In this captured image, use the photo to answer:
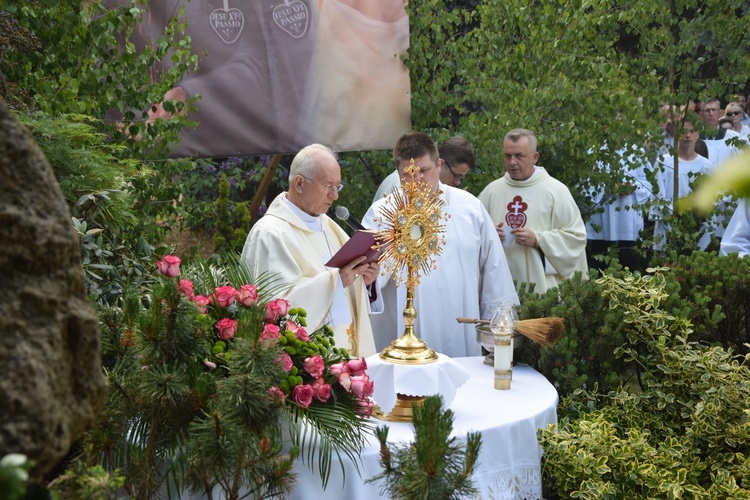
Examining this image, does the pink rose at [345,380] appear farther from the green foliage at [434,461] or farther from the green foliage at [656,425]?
the green foliage at [434,461]

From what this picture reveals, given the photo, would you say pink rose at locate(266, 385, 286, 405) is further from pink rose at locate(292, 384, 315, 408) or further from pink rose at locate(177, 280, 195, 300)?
pink rose at locate(177, 280, 195, 300)

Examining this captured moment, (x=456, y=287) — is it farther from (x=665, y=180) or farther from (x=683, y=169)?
(x=683, y=169)

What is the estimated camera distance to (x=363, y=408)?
315 centimetres

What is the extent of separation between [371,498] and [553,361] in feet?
5.46

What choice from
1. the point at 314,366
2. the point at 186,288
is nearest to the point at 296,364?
the point at 314,366

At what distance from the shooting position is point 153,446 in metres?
2.58

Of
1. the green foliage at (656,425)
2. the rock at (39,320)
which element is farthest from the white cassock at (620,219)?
the rock at (39,320)

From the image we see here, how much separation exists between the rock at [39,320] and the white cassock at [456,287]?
4.36 meters

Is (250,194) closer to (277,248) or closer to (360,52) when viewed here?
(360,52)

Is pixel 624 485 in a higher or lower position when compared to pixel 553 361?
lower

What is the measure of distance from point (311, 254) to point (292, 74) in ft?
8.08

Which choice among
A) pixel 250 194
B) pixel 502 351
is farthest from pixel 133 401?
pixel 250 194

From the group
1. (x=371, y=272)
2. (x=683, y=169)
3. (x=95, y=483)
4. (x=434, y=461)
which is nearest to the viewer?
(x=95, y=483)

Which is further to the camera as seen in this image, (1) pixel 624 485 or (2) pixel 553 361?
(2) pixel 553 361
